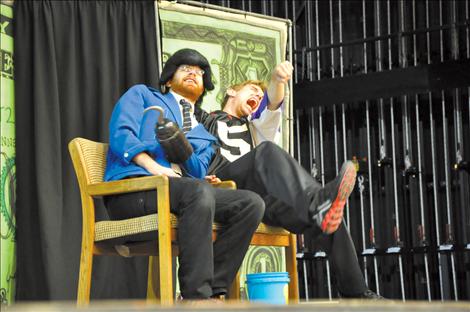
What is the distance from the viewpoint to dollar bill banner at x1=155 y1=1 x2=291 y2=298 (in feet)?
16.3

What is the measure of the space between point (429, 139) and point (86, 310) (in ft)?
16.6

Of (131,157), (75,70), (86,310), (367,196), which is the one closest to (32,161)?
(75,70)

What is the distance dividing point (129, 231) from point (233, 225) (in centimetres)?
38

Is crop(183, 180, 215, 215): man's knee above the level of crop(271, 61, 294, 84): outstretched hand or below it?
below

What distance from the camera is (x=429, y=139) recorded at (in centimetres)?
616

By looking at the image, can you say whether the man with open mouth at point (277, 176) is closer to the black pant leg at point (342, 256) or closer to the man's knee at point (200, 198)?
the black pant leg at point (342, 256)

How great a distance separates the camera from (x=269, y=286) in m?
3.51

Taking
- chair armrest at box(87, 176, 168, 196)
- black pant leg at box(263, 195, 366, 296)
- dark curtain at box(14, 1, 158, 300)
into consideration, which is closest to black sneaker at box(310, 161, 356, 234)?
black pant leg at box(263, 195, 366, 296)

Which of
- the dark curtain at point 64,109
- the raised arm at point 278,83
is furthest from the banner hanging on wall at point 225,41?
the raised arm at point 278,83

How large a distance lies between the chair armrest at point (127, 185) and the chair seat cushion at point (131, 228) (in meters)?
0.10

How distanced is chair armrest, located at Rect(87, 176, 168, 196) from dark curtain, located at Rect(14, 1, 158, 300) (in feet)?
4.75

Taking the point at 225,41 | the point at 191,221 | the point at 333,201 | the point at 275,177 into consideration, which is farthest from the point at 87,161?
the point at 225,41

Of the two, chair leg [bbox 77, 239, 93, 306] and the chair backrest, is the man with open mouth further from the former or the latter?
chair leg [bbox 77, 239, 93, 306]

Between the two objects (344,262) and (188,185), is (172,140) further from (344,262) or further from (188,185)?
(344,262)
